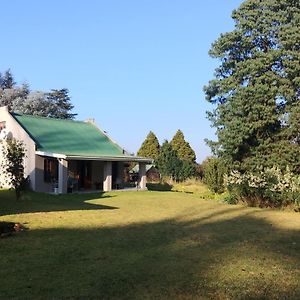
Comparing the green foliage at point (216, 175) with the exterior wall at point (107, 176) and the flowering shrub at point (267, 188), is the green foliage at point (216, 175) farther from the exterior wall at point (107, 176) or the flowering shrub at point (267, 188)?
the exterior wall at point (107, 176)

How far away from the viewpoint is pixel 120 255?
27.0 feet

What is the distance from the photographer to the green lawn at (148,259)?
235 inches

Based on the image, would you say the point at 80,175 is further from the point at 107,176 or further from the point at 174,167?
the point at 174,167

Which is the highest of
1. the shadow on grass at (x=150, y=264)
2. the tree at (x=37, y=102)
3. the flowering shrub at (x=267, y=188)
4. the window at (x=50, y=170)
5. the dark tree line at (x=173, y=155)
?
the tree at (x=37, y=102)

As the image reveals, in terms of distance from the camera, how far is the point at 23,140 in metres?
28.2

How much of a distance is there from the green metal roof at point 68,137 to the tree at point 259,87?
8777 mm

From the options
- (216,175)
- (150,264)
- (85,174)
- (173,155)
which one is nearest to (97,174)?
(85,174)

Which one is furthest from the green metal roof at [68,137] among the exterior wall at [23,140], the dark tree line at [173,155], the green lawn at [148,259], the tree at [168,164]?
the green lawn at [148,259]

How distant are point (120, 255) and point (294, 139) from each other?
19.8 metres

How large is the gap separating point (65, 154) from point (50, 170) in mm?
2241

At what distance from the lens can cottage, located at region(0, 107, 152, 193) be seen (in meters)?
27.3

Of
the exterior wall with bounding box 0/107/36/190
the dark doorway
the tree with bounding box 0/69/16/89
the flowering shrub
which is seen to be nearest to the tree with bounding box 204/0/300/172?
the flowering shrub

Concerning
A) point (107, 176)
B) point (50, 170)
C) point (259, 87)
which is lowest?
point (107, 176)

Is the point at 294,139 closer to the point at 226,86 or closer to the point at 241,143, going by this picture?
the point at 241,143
